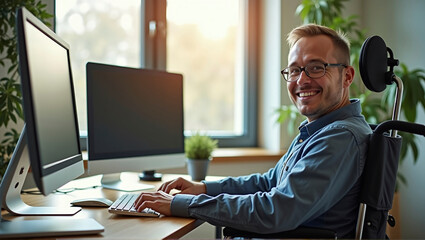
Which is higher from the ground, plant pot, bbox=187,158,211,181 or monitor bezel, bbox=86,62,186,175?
monitor bezel, bbox=86,62,186,175

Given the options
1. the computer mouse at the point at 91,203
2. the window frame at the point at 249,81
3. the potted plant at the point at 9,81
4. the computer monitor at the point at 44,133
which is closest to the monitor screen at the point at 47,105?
the computer monitor at the point at 44,133

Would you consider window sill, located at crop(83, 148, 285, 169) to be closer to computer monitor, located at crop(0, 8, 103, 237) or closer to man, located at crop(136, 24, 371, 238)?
man, located at crop(136, 24, 371, 238)

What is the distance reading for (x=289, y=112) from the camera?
288 centimetres

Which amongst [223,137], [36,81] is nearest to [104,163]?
[36,81]

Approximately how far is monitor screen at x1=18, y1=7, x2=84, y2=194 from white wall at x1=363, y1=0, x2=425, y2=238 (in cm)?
223

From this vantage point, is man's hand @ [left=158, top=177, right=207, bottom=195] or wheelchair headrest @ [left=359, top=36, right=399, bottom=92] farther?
man's hand @ [left=158, top=177, right=207, bottom=195]

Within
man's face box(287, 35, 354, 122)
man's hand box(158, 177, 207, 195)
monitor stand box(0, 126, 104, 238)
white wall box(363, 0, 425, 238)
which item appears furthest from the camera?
white wall box(363, 0, 425, 238)

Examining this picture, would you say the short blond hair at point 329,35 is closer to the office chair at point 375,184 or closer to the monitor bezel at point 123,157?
the office chair at point 375,184

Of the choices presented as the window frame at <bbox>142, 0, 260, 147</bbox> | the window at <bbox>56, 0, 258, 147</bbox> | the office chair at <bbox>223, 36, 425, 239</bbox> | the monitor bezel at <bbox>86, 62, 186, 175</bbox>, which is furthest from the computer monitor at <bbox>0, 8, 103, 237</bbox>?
the window frame at <bbox>142, 0, 260, 147</bbox>

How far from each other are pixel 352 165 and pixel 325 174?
0.10 m

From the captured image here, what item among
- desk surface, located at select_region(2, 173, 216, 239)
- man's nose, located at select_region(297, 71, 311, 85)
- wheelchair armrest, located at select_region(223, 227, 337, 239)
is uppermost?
man's nose, located at select_region(297, 71, 311, 85)

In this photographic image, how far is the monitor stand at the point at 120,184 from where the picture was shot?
192 centimetres

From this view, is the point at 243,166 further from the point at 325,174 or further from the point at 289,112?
the point at 325,174

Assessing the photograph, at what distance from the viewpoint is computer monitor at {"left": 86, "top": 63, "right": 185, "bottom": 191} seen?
183cm
